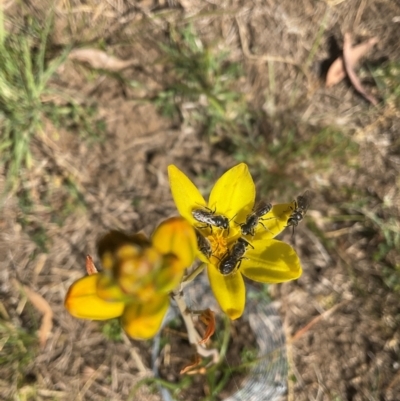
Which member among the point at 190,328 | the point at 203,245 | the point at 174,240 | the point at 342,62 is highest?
the point at 174,240

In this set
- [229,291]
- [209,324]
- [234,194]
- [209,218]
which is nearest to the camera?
[209,324]

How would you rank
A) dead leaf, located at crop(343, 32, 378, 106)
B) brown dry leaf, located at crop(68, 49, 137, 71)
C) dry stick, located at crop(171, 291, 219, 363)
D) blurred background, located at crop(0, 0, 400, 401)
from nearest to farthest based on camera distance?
dry stick, located at crop(171, 291, 219, 363), blurred background, located at crop(0, 0, 400, 401), brown dry leaf, located at crop(68, 49, 137, 71), dead leaf, located at crop(343, 32, 378, 106)

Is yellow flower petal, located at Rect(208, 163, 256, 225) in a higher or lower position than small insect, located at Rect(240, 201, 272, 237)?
higher

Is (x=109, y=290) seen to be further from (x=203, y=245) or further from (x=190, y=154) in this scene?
(x=190, y=154)

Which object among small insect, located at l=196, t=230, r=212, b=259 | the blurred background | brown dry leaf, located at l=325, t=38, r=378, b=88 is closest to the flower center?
small insect, located at l=196, t=230, r=212, b=259

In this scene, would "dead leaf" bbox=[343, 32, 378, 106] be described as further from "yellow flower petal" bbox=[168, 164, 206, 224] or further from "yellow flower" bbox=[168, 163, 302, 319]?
"yellow flower petal" bbox=[168, 164, 206, 224]

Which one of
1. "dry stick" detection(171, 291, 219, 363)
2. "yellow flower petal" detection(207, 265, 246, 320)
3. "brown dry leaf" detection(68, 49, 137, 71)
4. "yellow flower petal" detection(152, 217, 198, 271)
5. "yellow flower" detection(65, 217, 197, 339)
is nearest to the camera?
"yellow flower" detection(65, 217, 197, 339)

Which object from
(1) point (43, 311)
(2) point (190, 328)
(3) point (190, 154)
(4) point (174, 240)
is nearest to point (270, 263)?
(2) point (190, 328)

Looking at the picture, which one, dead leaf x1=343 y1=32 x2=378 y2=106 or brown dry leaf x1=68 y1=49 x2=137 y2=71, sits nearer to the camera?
brown dry leaf x1=68 y1=49 x2=137 y2=71
